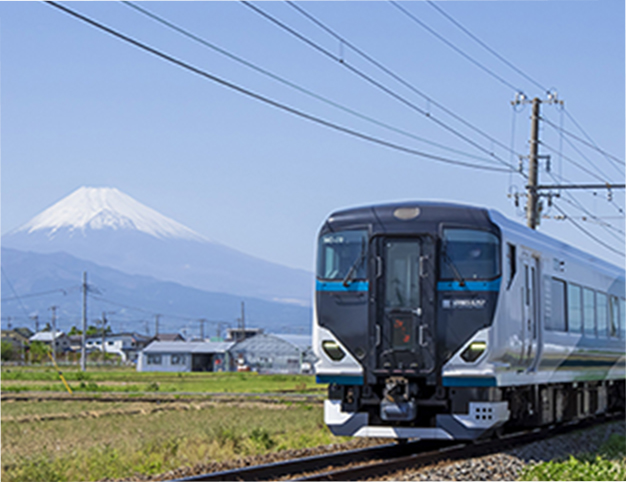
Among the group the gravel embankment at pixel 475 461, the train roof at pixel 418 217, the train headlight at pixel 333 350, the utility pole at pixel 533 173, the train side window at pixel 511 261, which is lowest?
the gravel embankment at pixel 475 461

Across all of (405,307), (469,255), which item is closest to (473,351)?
(405,307)

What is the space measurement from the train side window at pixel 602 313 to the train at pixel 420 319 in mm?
4850

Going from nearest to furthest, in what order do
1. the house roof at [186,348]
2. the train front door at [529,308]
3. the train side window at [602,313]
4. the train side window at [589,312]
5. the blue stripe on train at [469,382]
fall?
the blue stripe on train at [469,382], the train front door at [529,308], the train side window at [589,312], the train side window at [602,313], the house roof at [186,348]

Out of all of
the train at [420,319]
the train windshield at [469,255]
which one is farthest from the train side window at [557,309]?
the train windshield at [469,255]

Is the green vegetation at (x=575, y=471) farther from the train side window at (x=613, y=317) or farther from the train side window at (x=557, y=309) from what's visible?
the train side window at (x=613, y=317)

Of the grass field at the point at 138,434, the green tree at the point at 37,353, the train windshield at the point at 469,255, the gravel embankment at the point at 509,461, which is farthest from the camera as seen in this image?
the green tree at the point at 37,353

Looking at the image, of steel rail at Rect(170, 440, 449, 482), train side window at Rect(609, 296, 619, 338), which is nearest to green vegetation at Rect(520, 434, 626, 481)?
steel rail at Rect(170, 440, 449, 482)

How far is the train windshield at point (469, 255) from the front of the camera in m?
13.9

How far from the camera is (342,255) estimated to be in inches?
566

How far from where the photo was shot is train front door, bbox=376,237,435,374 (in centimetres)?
1380

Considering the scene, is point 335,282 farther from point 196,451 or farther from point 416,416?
point 196,451

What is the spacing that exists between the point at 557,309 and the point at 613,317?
4.32 metres

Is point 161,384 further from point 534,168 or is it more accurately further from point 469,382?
point 469,382

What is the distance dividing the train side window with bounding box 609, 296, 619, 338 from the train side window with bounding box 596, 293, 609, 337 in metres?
0.32
